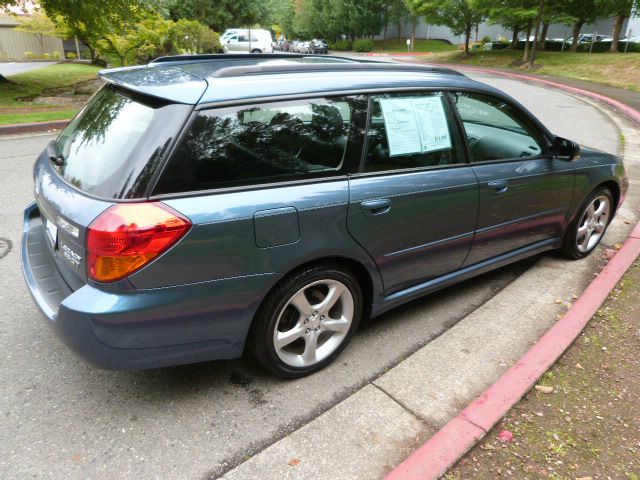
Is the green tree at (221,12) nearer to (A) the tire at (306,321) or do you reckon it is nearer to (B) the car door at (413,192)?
(B) the car door at (413,192)

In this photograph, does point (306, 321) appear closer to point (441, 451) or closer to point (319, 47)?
point (441, 451)

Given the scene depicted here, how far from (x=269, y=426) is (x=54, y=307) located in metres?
1.24

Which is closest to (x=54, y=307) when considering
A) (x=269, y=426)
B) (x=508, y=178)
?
(x=269, y=426)

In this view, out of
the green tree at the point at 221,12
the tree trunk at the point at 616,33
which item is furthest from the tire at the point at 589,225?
the green tree at the point at 221,12

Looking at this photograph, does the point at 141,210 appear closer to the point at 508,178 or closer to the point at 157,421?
the point at 157,421

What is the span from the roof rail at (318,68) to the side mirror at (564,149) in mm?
1098

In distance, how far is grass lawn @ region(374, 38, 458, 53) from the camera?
53259 millimetres

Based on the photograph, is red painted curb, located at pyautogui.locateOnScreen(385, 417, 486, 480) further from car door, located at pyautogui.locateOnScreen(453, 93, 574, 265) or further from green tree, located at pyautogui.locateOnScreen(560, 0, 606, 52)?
→ green tree, located at pyautogui.locateOnScreen(560, 0, 606, 52)

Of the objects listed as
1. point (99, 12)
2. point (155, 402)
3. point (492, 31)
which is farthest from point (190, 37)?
point (492, 31)

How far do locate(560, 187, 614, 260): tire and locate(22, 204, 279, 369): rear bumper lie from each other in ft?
10.4

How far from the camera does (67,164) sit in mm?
2725

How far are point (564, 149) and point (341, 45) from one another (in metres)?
61.1

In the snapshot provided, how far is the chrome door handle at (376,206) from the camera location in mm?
2793

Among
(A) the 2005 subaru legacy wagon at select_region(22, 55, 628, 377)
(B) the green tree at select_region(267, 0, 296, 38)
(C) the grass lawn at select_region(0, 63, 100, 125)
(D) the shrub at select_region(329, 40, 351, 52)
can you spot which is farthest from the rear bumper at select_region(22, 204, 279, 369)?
(B) the green tree at select_region(267, 0, 296, 38)
